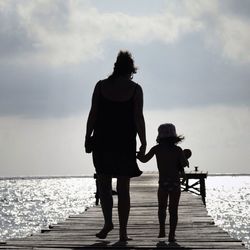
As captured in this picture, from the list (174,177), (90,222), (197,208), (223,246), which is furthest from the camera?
(197,208)

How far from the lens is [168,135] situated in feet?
25.7

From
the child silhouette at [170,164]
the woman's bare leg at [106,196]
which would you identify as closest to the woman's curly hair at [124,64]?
the child silhouette at [170,164]

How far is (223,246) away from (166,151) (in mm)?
1420

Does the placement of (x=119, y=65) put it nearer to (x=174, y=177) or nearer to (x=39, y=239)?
(x=174, y=177)

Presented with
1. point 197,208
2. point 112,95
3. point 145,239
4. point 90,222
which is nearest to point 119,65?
point 112,95

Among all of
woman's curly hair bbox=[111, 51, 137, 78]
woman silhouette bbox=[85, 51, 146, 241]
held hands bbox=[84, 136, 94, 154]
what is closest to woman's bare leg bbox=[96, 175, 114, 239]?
woman silhouette bbox=[85, 51, 146, 241]

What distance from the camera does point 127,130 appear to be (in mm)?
7367

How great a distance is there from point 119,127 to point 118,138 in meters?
0.12

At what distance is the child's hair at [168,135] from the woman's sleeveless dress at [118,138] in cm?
56

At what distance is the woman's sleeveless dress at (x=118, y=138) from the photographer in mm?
7352

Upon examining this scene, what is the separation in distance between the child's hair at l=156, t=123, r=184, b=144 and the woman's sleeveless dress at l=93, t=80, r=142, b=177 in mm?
561

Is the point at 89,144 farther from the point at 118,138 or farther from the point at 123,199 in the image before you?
the point at 123,199

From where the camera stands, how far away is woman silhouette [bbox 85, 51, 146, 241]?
7.35m

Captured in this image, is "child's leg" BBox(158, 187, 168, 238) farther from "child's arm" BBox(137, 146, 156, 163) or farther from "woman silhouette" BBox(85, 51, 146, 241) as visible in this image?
"woman silhouette" BBox(85, 51, 146, 241)
